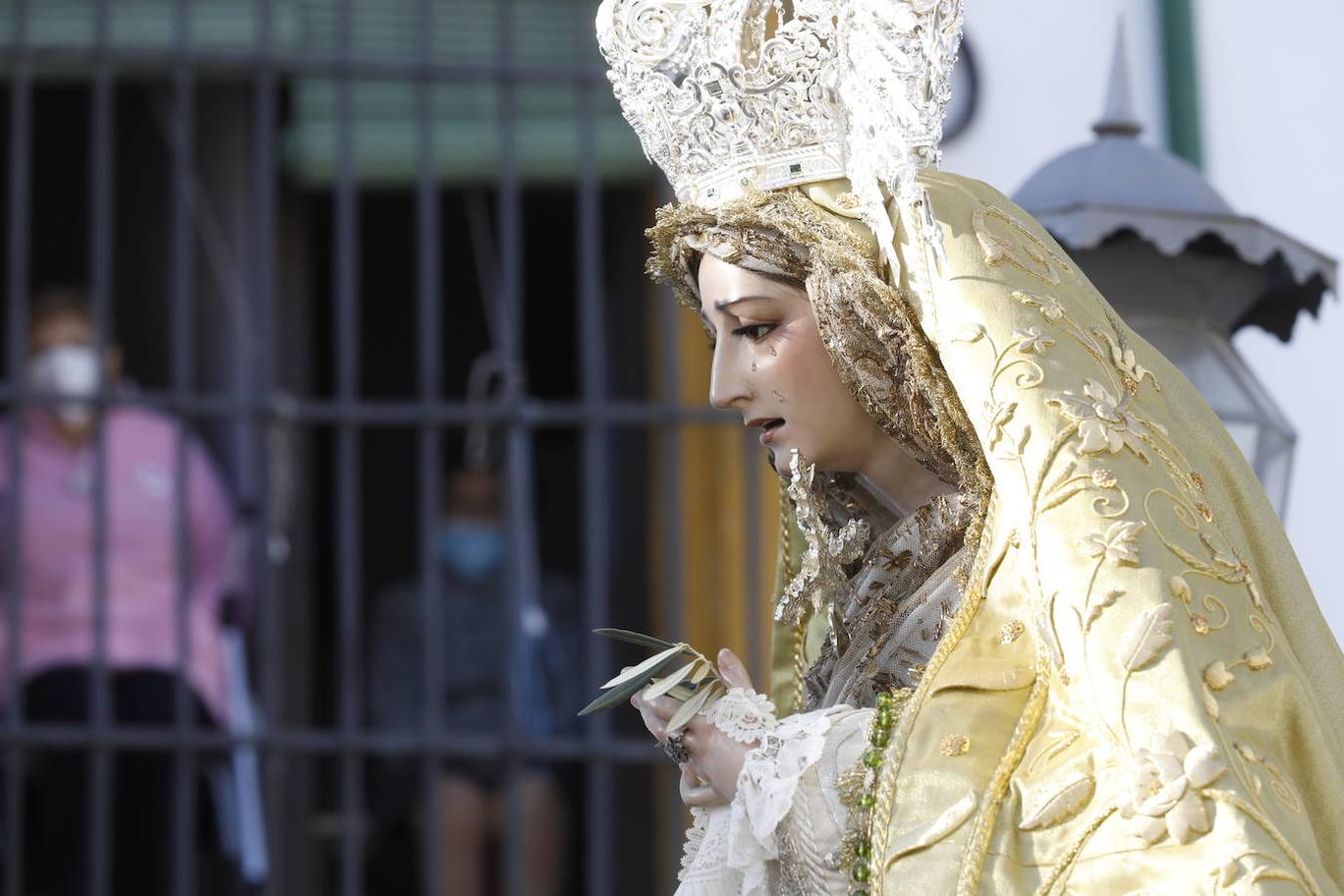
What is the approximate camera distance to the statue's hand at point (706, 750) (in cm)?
294

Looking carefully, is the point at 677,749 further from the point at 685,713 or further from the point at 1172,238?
the point at 1172,238

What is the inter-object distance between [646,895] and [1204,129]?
1.91 m

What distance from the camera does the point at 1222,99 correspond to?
5348 millimetres

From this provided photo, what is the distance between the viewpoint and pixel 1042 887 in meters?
2.65

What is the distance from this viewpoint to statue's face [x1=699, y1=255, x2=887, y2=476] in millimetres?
3055

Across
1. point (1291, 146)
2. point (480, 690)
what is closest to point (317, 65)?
point (480, 690)

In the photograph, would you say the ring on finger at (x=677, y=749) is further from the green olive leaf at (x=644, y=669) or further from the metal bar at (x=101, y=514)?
the metal bar at (x=101, y=514)

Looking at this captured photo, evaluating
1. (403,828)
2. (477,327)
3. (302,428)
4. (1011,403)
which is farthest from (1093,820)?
(477,327)

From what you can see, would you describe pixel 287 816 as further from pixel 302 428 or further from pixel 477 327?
pixel 477 327

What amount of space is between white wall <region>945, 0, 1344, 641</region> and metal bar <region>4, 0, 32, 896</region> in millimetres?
1868

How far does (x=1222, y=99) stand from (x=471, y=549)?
1.98m

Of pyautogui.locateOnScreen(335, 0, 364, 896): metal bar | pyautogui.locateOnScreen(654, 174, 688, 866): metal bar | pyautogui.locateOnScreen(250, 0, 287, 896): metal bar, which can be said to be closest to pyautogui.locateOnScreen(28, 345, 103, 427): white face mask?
pyautogui.locateOnScreen(250, 0, 287, 896): metal bar

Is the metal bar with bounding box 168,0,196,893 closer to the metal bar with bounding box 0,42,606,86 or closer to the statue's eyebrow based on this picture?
the metal bar with bounding box 0,42,606,86

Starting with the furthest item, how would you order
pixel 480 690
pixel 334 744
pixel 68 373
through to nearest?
1. pixel 480 690
2. pixel 68 373
3. pixel 334 744
